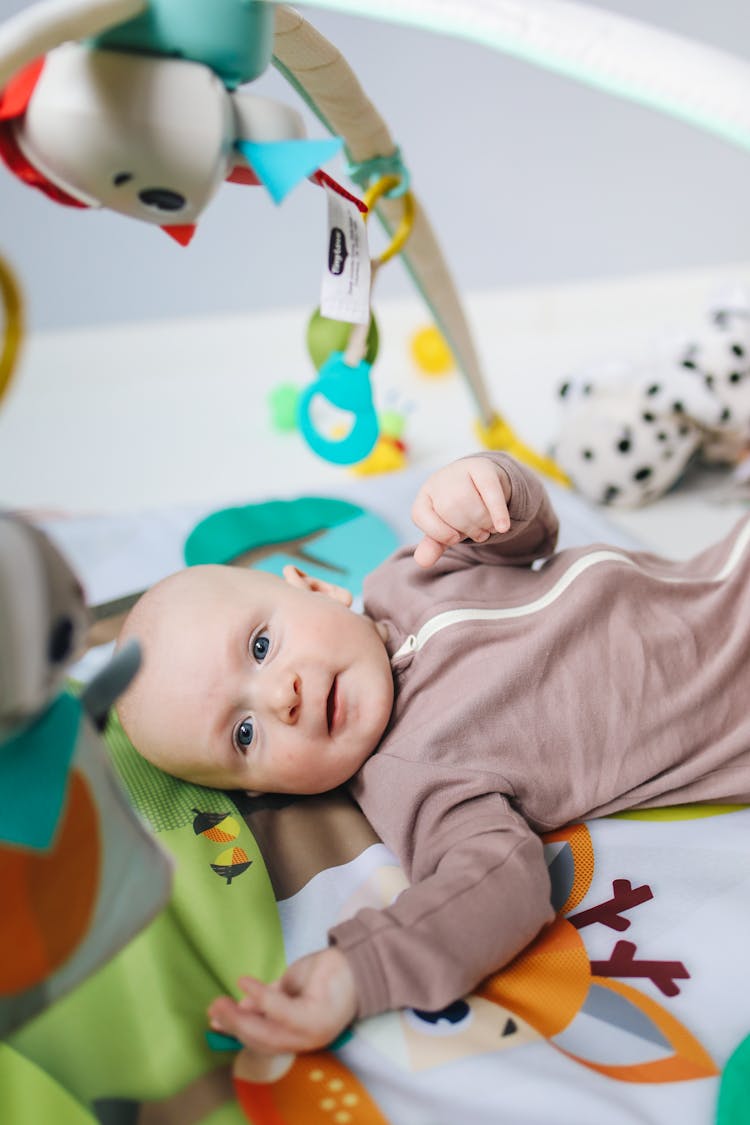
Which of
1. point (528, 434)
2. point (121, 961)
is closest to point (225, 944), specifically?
point (121, 961)

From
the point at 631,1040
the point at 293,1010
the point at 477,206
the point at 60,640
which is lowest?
the point at 631,1040

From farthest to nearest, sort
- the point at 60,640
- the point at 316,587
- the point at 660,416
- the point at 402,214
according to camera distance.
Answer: the point at 660,416
the point at 402,214
the point at 316,587
the point at 60,640

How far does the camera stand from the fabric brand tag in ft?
2.18

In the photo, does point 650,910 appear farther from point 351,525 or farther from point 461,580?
point 351,525

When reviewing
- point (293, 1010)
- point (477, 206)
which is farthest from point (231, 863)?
point (477, 206)

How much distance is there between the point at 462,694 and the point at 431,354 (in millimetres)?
1046

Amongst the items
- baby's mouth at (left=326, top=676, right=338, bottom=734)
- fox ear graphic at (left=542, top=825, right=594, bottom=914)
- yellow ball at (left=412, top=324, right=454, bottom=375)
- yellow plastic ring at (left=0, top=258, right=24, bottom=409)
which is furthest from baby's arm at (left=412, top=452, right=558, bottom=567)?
yellow ball at (left=412, top=324, right=454, bottom=375)

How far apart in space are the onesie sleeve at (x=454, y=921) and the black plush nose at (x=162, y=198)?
41 cm

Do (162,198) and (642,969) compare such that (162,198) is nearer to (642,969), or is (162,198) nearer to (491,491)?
(491,491)

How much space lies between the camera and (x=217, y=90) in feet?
1.63

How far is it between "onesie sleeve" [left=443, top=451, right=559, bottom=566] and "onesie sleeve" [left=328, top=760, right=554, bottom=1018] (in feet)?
0.74

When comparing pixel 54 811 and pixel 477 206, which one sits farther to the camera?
pixel 477 206

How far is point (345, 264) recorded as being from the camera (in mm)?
673

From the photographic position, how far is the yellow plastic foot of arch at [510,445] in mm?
1301
